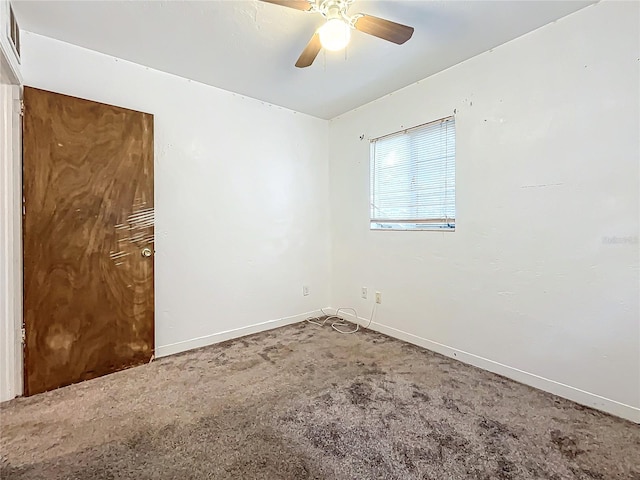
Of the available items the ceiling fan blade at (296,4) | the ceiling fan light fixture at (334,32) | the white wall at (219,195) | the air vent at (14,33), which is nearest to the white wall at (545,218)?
the white wall at (219,195)

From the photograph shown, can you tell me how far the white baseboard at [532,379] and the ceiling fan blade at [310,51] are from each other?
2.48 meters

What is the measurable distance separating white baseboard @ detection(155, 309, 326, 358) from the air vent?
90.2 inches

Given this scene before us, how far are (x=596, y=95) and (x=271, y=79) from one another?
235 cm

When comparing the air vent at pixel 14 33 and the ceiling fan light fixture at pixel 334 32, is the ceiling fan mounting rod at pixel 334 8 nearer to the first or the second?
the ceiling fan light fixture at pixel 334 32

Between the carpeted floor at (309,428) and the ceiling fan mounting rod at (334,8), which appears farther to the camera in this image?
the ceiling fan mounting rod at (334,8)

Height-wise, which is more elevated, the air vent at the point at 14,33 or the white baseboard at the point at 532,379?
the air vent at the point at 14,33

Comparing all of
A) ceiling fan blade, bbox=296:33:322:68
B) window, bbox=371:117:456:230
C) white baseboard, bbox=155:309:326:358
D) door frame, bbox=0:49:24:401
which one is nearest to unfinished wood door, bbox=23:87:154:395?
door frame, bbox=0:49:24:401

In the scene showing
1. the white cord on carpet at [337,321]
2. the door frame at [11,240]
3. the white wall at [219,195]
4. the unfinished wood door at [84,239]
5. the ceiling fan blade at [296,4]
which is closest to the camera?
the ceiling fan blade at [296,4]

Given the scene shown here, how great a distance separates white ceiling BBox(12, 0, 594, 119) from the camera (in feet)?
6.29

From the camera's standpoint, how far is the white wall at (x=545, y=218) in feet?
6.05

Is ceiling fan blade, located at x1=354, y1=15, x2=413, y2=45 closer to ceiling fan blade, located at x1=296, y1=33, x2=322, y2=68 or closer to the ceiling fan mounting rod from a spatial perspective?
the ceiling fan mounting rod

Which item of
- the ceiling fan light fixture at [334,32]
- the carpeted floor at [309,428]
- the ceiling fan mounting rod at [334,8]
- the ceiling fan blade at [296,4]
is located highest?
the ceiling fan mounting rod at [334,8]

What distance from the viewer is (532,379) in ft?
7.22

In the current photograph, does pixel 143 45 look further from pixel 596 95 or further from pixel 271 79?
pixel 596 95
